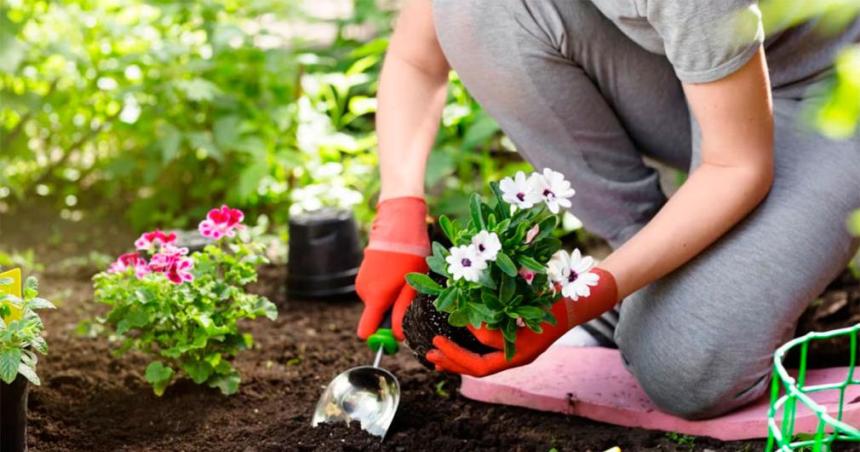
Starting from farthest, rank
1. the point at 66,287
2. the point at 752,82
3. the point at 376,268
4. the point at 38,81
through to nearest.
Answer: the point at 38,81 < the point at 66,287 < the point at 376,268 < the point at 752,82

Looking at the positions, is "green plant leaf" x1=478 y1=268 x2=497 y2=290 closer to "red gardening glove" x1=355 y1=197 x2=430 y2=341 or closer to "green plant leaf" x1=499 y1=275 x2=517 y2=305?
"green plant leaf" x1=499 y1=275 x2=517 y2=305

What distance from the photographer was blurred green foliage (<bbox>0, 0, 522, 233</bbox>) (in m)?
2.96

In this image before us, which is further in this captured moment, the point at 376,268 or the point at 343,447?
the point at 376,268

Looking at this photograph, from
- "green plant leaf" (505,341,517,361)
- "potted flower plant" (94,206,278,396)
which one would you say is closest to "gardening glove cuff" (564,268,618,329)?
"green plant leaf" (505,341,517,361)

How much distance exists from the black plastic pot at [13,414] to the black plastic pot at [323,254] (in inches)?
39.6

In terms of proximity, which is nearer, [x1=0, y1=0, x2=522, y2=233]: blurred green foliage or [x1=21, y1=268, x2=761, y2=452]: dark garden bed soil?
[x1=21, y1=268, x2=761, y2=452]: dark garden bed soil

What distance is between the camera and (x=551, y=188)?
1604 millimetres

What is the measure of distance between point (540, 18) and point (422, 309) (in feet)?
1.89

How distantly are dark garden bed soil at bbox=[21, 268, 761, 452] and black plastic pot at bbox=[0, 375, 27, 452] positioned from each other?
0.18 meters

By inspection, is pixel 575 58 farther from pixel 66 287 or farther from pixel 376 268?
pixel 66 287

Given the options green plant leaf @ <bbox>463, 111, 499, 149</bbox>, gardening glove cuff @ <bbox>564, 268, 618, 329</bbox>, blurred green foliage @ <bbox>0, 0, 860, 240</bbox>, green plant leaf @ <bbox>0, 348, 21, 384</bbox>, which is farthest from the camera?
blurred green foliage @ <bbox>0, 0, 860, 240</bbox>

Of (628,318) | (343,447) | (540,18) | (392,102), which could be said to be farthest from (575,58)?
(343,447)

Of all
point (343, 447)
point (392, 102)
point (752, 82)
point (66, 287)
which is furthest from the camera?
point (66, 287)

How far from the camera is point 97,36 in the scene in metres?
3.17
